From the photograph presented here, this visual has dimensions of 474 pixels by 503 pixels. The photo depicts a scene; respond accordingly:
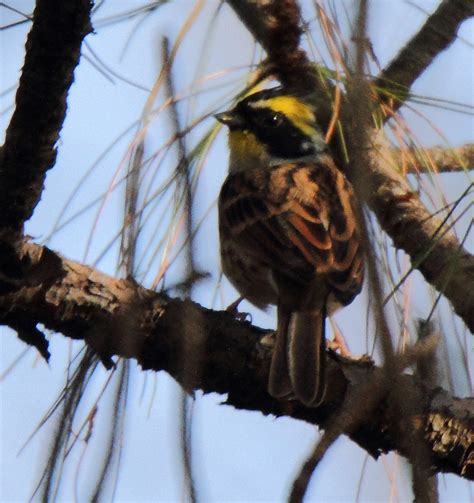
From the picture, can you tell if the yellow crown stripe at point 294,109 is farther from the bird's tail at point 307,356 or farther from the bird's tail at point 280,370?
the bird's tail at point 280,370

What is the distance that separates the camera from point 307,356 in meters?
3.36

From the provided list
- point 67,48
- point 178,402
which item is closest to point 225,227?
point 67,48

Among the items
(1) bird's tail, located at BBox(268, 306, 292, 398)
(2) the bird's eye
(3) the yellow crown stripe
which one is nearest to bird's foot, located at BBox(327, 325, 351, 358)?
(1) bird's tail, located at BBox(268, 306, 292, 398)

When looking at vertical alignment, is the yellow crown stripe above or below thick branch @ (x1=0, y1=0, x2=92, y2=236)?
above

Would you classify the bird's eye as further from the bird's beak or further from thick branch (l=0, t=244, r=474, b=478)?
thick branch (l=0, t=244, r=474, b=478)

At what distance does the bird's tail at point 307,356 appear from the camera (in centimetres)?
309

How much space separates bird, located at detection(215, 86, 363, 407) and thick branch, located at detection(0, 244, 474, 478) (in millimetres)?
95

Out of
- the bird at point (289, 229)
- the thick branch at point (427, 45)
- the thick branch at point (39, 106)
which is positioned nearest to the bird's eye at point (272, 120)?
the bird at point (289, 229)

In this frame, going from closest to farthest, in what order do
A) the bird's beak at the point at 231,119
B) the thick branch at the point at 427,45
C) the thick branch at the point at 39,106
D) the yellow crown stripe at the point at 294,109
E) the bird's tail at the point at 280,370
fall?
1. the thick branch at the point at 39,106
2. the bird's tail at the point at 280,370
3. the thick branch at the point at 427,45
4. the bird's beak at the point at 231,119
5. the yellow crown stripe at the point at 294,109

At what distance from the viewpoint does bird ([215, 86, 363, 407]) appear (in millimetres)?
Answer: 3436

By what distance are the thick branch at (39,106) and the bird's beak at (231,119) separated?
1200 millimetres

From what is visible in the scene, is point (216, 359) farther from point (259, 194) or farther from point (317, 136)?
point (317, 136)

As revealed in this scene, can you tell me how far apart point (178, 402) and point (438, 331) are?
0.78 m

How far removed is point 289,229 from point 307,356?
34.4 inches
